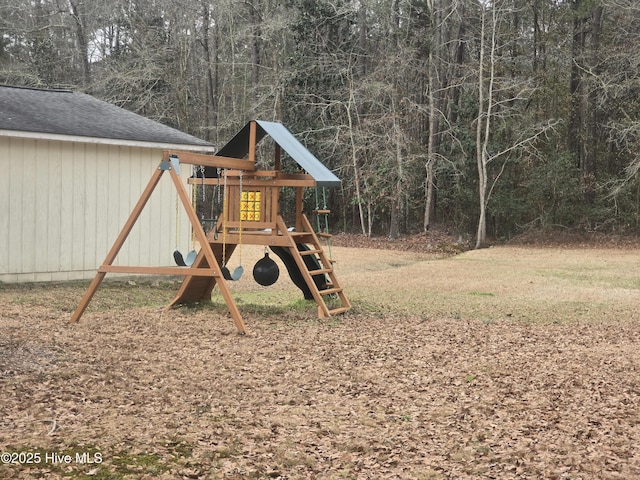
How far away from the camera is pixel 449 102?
2445 centimetres

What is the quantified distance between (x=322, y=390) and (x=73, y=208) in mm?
7533

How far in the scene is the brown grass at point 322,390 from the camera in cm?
423

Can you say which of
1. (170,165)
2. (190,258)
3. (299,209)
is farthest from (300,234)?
(170,165)

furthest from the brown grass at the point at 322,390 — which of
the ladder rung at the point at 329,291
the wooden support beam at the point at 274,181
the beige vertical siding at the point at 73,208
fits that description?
the wooden support beam at the point at 274,181

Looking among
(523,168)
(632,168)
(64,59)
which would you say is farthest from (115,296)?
(64,59)

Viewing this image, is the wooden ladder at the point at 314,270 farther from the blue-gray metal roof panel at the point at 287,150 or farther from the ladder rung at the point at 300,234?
the blue-gray metal roof panel at the point at 287,150

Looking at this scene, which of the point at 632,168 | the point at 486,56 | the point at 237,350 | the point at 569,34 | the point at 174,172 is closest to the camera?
the point at 237,350

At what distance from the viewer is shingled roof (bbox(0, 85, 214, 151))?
37.1 feet

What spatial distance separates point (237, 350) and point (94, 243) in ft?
19.7

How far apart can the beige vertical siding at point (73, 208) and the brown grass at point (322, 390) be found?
124 centimetres

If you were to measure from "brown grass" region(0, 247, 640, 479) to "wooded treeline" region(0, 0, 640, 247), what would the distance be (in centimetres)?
1349

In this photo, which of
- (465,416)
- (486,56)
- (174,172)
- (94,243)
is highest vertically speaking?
(486,56)

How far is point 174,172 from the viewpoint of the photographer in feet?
27.1

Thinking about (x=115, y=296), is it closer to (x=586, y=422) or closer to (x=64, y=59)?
(x=586, y=422)
